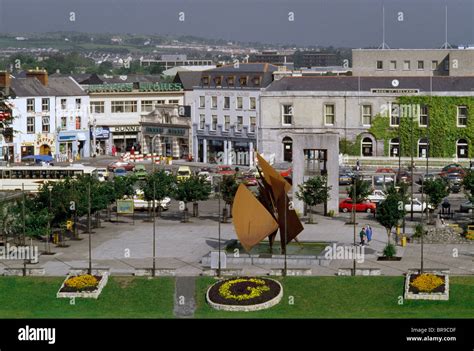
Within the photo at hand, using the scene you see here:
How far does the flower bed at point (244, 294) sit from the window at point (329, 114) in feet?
147

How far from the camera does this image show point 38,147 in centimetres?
10519

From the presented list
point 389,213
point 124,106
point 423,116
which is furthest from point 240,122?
point 389,213

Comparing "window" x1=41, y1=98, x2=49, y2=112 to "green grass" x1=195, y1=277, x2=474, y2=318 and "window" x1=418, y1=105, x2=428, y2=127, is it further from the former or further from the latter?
"green grass" x1=195, y1=277, x2=474, y2=318

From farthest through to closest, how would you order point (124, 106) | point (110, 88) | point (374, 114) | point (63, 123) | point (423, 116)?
point (110, 88) < point (124, 106) < point (63, 123) < point (374, 114) < point (423, 116)

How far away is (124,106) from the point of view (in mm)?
114562

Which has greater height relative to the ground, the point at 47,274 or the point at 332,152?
the point at 332,152

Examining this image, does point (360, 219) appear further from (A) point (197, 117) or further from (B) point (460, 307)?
(A) point (197, 117)

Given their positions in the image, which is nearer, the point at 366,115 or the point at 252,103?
the point at 366,115

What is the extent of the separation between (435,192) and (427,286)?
19837 mm

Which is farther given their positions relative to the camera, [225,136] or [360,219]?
[225,136]

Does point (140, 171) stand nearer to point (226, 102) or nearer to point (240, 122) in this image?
point (240, 122)

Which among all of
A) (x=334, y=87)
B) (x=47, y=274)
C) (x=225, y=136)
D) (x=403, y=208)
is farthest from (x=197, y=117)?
(x=47, y=274)
